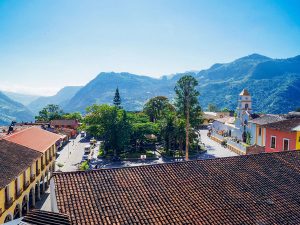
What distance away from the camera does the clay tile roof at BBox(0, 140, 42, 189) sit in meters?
20.0

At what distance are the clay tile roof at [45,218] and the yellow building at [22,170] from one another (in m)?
8.54

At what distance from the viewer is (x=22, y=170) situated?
73.2 feet

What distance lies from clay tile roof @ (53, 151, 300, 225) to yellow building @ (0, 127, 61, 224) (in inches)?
304

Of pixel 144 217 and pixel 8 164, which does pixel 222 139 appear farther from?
pixel 144 217

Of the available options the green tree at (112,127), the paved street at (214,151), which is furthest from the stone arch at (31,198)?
the paved street at (214,151)

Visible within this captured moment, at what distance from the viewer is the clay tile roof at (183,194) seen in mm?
12430

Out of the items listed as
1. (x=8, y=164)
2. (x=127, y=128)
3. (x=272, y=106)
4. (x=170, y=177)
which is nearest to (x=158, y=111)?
(x=127, y=128)

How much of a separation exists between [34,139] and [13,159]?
8.28 m

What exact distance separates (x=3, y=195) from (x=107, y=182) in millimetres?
9768

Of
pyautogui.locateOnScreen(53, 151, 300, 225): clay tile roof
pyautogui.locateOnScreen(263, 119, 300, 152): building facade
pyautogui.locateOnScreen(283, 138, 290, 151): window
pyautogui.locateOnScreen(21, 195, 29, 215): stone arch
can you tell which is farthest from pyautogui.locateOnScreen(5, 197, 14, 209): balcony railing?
pyautogui.locateOnScreen(283, 138, 290, 151): window

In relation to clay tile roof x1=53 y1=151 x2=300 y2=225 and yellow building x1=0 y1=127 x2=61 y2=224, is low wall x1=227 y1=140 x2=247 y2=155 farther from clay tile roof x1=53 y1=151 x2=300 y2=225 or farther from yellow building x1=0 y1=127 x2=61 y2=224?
clay tile roof x1=53 y1=151 x2=300 y2=225

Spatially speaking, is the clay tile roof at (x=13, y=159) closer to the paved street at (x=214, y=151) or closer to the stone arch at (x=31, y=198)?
the stone arch at (x=31, y=198)

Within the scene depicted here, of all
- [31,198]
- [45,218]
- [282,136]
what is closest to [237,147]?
[282,136]

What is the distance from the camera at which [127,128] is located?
4791 centimetres
